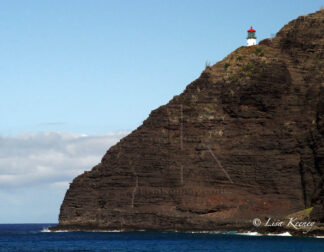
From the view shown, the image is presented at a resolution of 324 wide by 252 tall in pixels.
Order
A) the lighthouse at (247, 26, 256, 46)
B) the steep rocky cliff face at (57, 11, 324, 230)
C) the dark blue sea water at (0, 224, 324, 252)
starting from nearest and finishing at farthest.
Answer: the dark blue sea water at (0, 224, 324, 252) < the steep rocky cliff face at (57, 11, 324, 230) < the lighthouse at (247, 26, 256, 46)

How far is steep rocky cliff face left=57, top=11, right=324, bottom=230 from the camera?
399 feet

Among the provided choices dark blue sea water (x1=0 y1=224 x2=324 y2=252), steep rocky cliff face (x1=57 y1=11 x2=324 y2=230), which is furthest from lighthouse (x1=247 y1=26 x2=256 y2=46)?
dark blue sea water (x1=0 y1=224 x2=324 y2=252)

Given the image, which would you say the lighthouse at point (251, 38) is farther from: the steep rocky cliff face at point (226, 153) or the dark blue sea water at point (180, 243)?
the dark blue sea water at point (180, 243)

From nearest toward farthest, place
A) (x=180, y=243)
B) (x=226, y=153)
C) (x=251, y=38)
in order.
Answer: (x=180, y=243)
(x=226, y=153)
(x=251, y=38)

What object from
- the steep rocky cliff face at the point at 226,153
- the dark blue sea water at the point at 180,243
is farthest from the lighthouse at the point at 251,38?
the dark blue sea water at the point at 180,243

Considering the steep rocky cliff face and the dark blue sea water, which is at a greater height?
the steep rocky cliff face

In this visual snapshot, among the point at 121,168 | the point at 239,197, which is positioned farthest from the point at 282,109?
the point at 121,168

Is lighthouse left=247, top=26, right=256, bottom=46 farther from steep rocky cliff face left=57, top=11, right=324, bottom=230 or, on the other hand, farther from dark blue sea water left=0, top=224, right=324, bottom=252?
dark blue sea water left=0, top=224, right=324, bottom=252

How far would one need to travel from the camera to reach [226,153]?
4961 inches

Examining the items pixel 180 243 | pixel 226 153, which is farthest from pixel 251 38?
pixel 180 243

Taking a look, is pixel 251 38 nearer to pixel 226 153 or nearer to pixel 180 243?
pixel 226 153

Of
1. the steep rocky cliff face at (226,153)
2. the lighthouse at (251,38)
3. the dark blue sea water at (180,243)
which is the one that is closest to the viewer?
the dark blue sea water at (180,243)

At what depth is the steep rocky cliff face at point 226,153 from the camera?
12150cm

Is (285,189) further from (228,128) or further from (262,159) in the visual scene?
(228,128)
